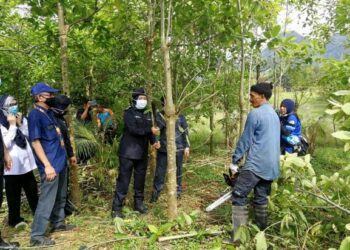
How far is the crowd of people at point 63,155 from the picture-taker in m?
3.97

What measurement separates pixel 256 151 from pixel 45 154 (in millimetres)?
2199

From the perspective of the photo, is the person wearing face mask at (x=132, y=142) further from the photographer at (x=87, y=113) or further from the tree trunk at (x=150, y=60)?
the photographer at (x=87, y=113)

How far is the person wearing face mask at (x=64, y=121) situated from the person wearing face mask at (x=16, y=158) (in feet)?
1.36

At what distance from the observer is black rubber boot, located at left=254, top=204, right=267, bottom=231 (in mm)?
4105

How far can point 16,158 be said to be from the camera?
450 centimetres

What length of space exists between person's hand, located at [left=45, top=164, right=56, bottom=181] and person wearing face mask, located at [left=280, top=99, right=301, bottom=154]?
3280 mm

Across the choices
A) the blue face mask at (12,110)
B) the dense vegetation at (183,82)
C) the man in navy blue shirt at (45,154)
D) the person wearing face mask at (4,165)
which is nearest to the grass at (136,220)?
the dense vegetation at (183,82)

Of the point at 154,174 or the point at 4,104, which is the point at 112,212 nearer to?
the point at 154,174

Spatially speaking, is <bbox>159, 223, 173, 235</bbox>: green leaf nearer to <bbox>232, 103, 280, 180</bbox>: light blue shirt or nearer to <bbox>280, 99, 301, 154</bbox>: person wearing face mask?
<bbox>232, 103, 280, 180</bbox>: light blue shirt

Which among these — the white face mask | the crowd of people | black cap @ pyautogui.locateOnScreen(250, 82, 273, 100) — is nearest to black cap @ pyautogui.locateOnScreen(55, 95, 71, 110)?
the crowd of people

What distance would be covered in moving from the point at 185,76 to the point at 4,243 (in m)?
3.81

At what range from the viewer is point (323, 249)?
388cm

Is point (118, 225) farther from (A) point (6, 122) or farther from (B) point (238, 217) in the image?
(A) point (6, 122)

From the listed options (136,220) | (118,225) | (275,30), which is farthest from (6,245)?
(275,30)
